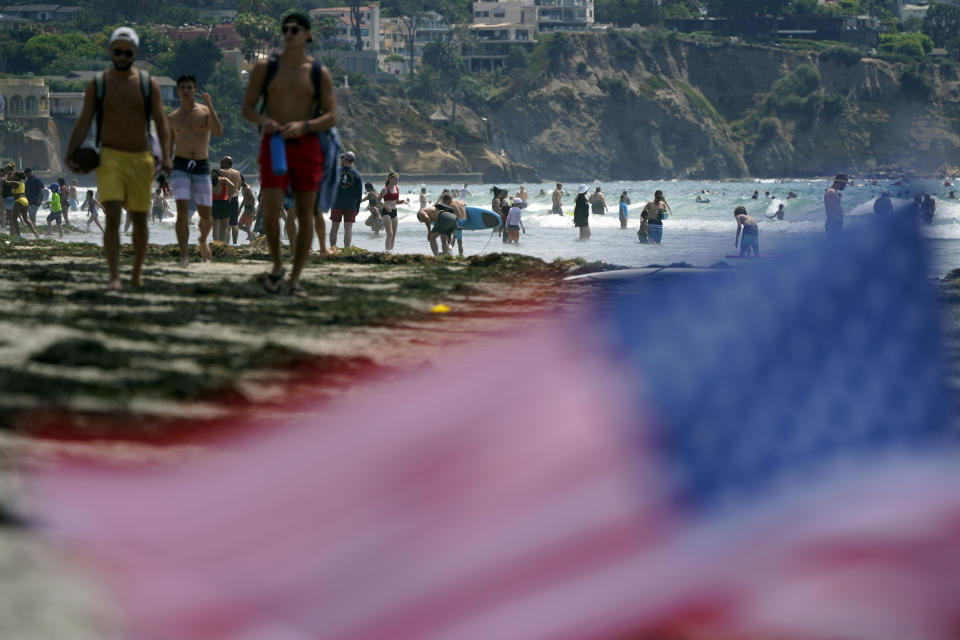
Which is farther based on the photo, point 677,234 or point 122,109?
point 677,234

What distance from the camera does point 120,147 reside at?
7.21 m

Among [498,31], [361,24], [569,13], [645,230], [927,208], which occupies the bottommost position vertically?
[645,230]

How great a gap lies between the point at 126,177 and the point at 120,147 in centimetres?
19

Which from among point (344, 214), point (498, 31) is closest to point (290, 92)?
point (344, 214)

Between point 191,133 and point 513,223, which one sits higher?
point 191,133

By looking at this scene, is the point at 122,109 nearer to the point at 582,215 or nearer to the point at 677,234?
the point at 582,215

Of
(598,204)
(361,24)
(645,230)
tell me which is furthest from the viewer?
(361,24)

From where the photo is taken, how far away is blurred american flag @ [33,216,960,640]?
2.32 m

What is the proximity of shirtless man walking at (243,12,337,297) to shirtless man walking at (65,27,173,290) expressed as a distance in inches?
26.7

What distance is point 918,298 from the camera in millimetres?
2777

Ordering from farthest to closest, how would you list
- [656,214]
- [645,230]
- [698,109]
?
1. [698,109]
2. [645,230]
3. [656,214]

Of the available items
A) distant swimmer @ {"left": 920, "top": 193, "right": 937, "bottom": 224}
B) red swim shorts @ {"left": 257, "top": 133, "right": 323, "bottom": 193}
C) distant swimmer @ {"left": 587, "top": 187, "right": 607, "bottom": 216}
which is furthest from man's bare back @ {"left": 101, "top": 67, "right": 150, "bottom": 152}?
distant swimmer @ {"left": 587, "top": 187, "right": 607, "bottom": 216}

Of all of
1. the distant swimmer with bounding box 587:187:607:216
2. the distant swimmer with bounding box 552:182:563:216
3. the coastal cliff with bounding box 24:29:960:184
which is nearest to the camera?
the distant swimmer with bounding box 587:187:607:216

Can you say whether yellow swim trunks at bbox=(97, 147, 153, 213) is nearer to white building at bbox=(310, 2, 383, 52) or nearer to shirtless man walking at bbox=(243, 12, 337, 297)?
shirtless man walking at bbox=(243, 12, 337, 297)
